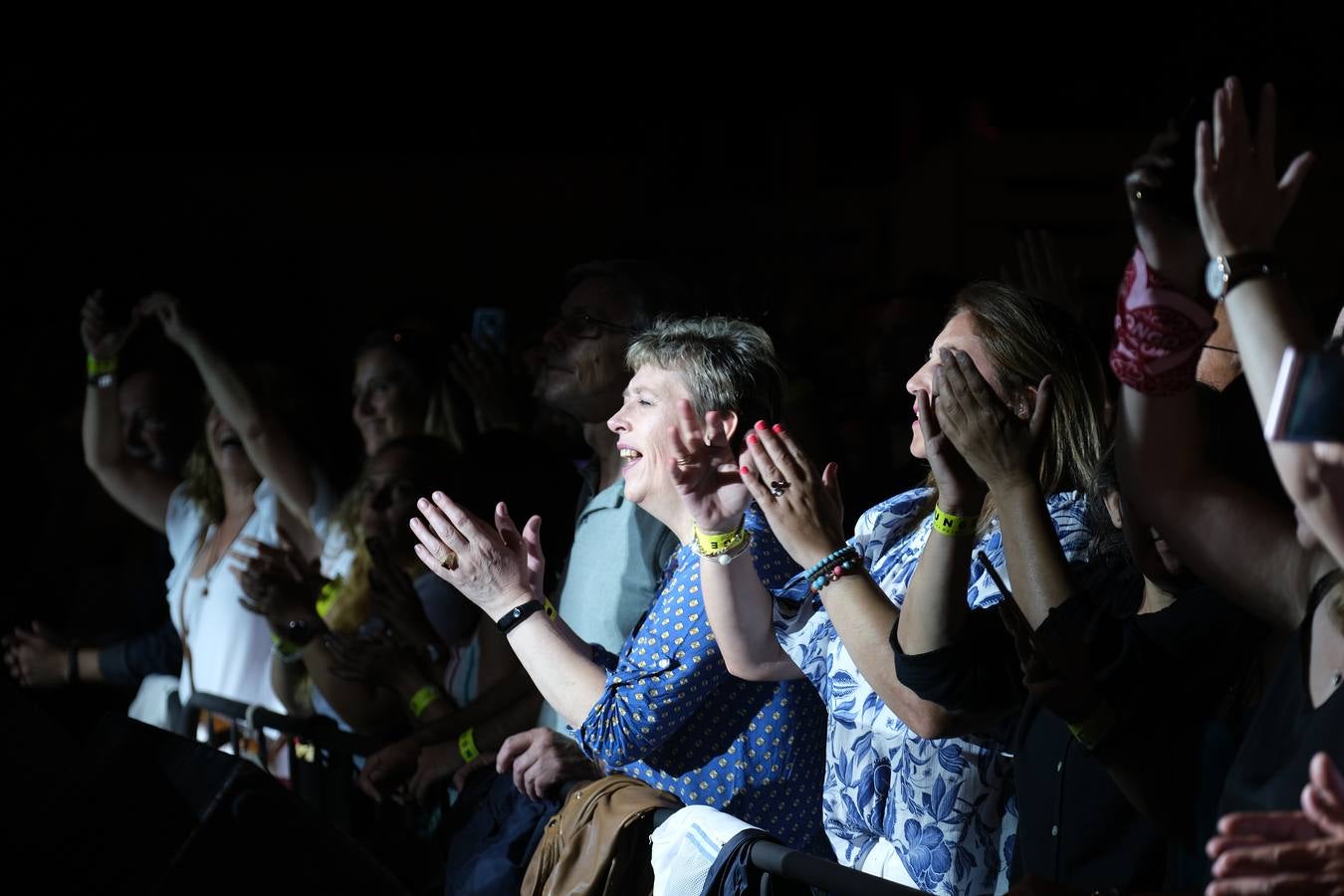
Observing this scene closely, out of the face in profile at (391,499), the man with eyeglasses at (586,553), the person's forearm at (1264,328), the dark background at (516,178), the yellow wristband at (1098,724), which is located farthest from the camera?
the dark background at (516,178)

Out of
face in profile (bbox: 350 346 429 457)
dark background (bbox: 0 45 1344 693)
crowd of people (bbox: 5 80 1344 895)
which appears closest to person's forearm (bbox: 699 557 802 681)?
crowd of people (bbox: 5 80 1344 895)

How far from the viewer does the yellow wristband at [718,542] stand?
213cm

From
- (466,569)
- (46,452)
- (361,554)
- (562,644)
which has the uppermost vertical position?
(46,452)

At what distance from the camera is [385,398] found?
Result: 408 centimetres

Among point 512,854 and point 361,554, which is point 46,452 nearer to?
point 361,554

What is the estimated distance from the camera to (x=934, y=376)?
1.85 metres

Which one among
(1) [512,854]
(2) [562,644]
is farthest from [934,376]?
(1) [512,854]

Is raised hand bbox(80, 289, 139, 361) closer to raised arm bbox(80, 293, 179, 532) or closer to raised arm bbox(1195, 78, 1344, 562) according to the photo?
raised arm bbox(80, 293, 179, 532)

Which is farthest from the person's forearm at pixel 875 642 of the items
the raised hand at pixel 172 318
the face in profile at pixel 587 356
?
the raised hand at pixel 172 318

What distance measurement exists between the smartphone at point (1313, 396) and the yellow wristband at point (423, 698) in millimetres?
2288

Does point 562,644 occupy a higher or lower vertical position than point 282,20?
lower

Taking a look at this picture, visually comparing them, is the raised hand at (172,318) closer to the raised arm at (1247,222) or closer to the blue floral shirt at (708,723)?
the blue floral shirt at (708,723)

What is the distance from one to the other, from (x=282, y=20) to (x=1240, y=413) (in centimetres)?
539

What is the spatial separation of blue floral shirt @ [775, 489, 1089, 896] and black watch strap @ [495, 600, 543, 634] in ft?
1.46
